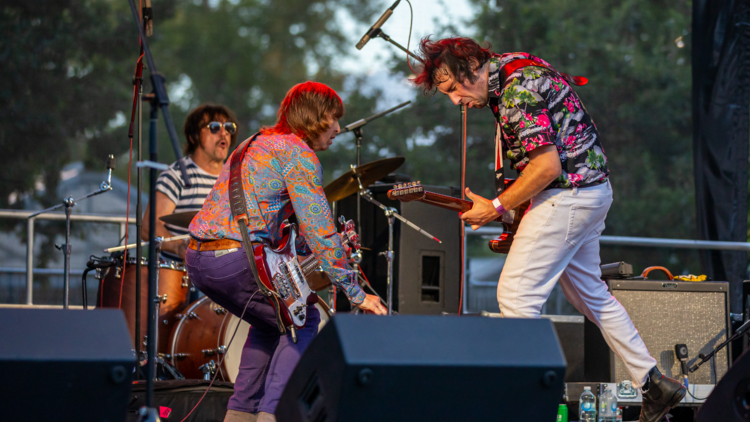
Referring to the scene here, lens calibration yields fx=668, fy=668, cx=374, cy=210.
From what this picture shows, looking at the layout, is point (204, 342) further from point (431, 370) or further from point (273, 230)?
point (431, 370)

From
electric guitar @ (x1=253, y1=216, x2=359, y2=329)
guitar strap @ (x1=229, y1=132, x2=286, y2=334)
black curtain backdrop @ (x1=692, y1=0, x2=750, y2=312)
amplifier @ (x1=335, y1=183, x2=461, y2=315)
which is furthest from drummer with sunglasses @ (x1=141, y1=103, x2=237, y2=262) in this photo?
black curtain backdrop @ (x1=692, y1=0, x2=750, y2=312)

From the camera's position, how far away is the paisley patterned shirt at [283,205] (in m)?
2.50

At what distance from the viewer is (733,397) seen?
7.14ft

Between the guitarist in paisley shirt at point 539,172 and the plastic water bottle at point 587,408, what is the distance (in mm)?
693

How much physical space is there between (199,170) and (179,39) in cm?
1733

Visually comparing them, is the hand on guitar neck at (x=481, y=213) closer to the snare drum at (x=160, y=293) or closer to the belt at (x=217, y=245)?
the belt at (x=217, y=245)

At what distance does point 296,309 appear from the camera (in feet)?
8.20

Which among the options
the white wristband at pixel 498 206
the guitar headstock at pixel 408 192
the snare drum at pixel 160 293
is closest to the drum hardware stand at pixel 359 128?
the guitar headstock at pixel 408 192

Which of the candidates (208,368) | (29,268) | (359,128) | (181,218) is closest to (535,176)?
(359,128)

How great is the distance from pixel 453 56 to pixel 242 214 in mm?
1057

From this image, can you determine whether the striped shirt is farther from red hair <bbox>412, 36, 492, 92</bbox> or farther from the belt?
red hair <bbox>412, 36, 492, 92</bbox>

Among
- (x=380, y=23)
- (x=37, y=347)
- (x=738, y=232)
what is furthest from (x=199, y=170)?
(x=738, y=232)

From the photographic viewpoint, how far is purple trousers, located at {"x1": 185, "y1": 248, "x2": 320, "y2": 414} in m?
2.51

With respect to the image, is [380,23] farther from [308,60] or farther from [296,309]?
[308,60]
